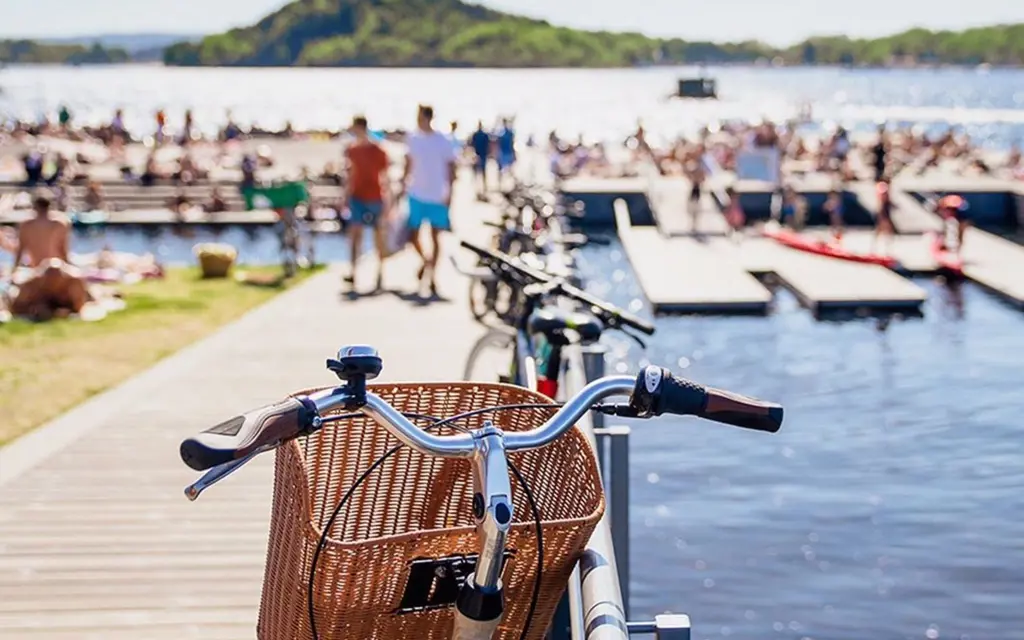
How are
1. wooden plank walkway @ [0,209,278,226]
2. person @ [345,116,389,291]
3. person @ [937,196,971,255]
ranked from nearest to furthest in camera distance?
person @ [345,116,389,291], person @ [937,196,971,255], wooden plank walkway @ [0,209,278,226]

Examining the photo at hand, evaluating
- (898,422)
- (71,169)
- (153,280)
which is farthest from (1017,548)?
(71,169)

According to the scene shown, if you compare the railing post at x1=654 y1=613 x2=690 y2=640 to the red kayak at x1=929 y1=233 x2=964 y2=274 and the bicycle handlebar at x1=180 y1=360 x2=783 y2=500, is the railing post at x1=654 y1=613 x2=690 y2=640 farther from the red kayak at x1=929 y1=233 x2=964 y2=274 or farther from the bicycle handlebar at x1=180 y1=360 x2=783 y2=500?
the red kayak at x1=929 y1=233 x2=964 y2=274

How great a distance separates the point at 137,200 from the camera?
3547cm

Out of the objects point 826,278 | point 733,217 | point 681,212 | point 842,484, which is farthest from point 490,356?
point 681,212

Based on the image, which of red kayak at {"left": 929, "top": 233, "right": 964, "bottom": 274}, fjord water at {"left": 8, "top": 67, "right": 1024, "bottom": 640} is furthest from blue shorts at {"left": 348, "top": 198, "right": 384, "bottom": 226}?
red kayak at {"left": 929, "top": 233, "right": 964, "bottom": 274}

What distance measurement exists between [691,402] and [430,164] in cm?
1184

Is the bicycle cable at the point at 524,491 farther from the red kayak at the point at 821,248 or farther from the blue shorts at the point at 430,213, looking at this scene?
the red kayak at the point at 821,248

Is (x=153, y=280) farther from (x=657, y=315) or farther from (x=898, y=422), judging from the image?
(x=898, y=422)

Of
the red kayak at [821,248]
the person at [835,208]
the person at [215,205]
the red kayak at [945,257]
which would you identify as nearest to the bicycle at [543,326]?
the red kayak at [945,257]

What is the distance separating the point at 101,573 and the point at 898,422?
10.4 metres

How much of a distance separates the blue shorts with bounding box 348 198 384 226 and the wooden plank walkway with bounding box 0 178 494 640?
223 cm

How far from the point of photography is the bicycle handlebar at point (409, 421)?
264 cm

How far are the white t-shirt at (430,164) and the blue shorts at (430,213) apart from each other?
73 millimetres

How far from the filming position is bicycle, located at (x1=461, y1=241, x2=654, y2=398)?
5949 mm
